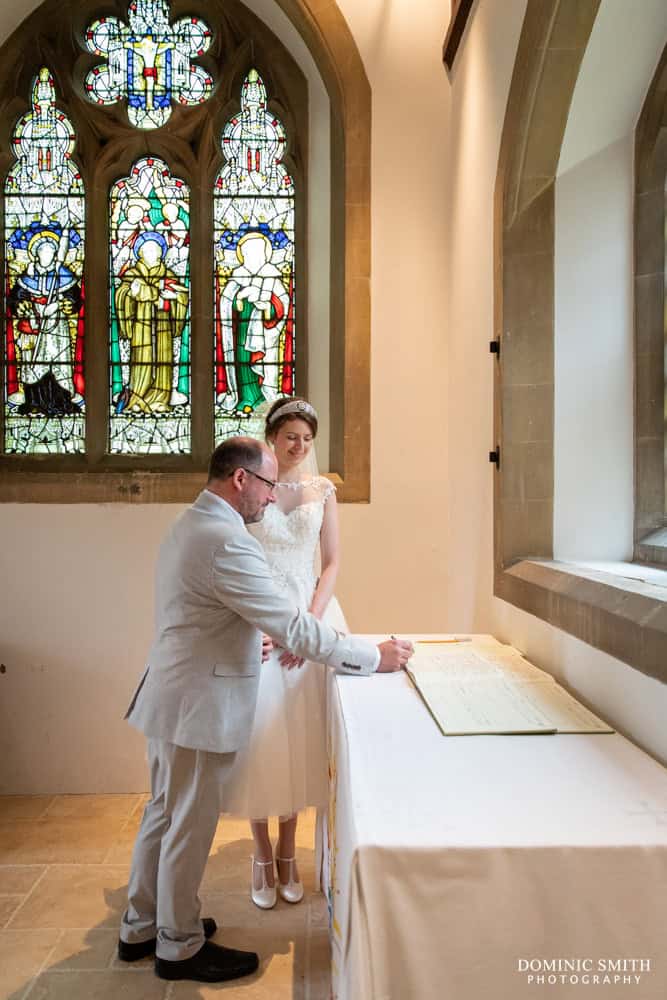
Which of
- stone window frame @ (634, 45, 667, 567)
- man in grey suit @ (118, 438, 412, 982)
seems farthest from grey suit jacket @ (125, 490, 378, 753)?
stone window frame @ (634, 45, 667, 567)

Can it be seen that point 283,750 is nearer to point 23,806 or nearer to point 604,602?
point 604,602

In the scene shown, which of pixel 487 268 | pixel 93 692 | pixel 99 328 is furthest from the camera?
pixel 99 328

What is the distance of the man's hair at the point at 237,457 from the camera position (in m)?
2.68

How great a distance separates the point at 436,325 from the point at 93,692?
9.47 feet

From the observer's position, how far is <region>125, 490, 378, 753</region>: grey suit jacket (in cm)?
A: 253

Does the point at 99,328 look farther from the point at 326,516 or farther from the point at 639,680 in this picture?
the point at 639,680

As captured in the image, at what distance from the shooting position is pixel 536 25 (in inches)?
113

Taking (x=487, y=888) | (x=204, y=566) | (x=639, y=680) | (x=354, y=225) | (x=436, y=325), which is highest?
(x=354, y=225)

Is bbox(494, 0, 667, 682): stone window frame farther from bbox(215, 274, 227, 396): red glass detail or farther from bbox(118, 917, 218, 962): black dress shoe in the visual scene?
bbox(215, 274, 227, 396): red glass detail

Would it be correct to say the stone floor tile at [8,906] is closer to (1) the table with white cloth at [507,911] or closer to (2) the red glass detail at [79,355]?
(1) the table with white cloth at [507,911]

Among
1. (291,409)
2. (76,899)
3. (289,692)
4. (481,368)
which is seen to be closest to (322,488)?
(291,409)

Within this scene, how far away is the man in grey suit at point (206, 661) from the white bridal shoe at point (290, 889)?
516 mm

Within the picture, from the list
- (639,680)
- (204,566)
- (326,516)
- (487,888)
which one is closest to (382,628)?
(326,516)

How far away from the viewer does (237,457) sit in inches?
106
